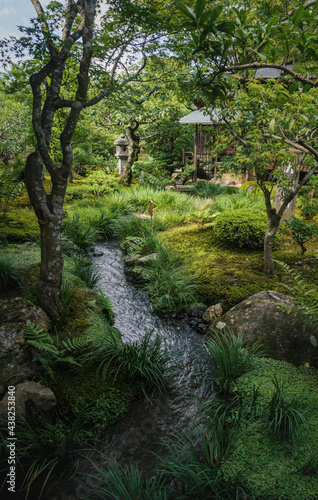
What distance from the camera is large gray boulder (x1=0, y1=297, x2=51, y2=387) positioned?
2.77 meters

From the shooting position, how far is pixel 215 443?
227 centimetres

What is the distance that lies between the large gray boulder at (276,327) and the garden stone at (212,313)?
23.9 inches

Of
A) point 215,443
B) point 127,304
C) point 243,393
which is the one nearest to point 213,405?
point 243,393

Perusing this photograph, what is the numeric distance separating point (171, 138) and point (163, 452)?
13.8 meters

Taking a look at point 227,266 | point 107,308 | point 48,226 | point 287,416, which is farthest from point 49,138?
point 227,266

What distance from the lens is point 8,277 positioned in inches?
153

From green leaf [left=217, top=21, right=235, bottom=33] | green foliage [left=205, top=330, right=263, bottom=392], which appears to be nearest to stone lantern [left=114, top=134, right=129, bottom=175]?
green foliage [left=205, top=330, right=263, bottom=392]

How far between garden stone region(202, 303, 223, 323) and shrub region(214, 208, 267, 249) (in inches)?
A: 71.8

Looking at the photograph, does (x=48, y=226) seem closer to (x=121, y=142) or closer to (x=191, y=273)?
(x=191, y=273)

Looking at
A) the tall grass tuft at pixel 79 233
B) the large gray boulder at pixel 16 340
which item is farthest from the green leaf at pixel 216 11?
the tall grass tuft at pixel 79 233

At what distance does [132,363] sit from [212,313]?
171cm

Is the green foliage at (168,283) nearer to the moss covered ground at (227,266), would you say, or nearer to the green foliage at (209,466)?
the moss covered ground at (227,266)

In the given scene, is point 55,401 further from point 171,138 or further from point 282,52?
Answer: point 171,138

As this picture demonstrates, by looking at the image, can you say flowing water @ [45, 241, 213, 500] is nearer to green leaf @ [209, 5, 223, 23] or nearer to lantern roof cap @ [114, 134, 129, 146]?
green leaf @ [209, 5, 223, 23]
